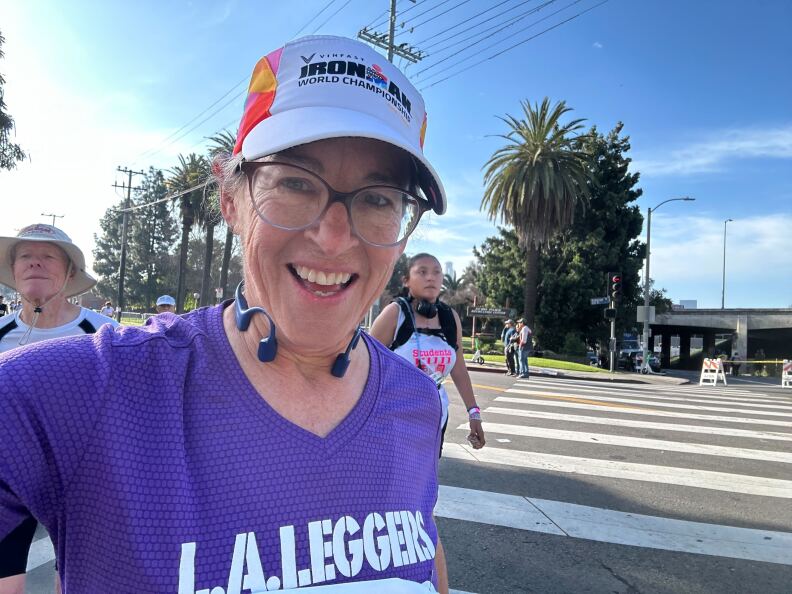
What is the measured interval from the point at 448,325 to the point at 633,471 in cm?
342

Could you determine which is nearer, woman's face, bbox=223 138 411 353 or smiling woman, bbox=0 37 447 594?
smiling woman, bbox=0 37 447 594

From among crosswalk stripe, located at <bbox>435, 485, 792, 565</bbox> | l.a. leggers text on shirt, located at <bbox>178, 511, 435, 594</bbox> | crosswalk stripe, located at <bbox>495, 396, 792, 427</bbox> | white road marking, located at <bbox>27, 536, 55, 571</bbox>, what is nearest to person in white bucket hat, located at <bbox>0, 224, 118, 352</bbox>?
white road marking, located at <bbox>27, 536, 55, 571</bbox>

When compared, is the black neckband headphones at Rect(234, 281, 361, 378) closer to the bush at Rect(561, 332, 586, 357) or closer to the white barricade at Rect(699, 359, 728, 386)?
the white barricade at Rect(699, 359, 728, 386)

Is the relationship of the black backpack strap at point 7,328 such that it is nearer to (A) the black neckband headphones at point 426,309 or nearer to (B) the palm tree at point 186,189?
(A) the black neckband headphones at point 426,309

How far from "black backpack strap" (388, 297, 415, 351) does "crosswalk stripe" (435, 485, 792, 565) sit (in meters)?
1.62

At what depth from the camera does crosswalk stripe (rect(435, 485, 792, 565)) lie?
13.0 feet

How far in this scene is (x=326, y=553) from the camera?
0.99 metres

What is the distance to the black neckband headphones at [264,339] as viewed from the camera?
1.11m

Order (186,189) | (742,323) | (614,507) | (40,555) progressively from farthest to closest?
(742,323) < (186,189) < (614,507) < (40,555)

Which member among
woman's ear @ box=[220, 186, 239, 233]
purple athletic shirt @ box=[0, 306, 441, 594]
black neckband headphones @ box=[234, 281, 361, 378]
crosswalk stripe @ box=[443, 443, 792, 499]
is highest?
woman's ear @ box=[220, 186, 239, 233]

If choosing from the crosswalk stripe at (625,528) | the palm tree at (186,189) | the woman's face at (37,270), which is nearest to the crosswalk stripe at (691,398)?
the crosswalk stripe at (625,528)

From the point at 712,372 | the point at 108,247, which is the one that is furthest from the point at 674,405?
the point at 108,247

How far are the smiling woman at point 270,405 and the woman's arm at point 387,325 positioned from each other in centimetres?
257

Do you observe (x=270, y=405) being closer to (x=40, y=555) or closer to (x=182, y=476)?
(x=182, y=476)
